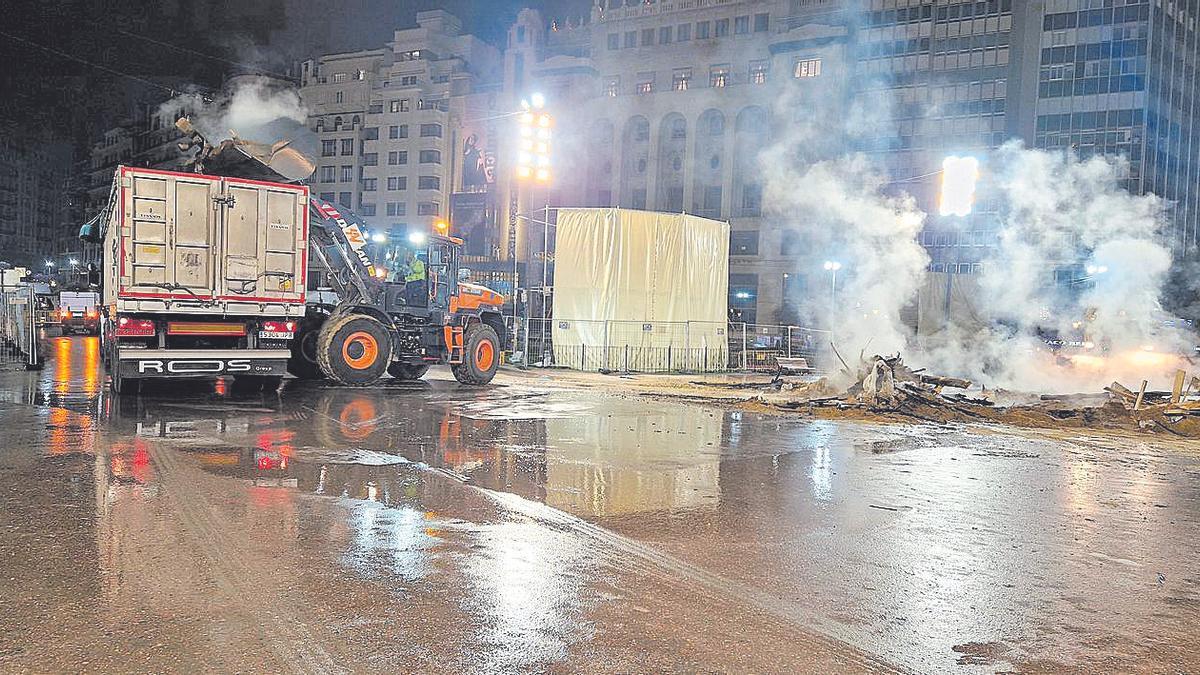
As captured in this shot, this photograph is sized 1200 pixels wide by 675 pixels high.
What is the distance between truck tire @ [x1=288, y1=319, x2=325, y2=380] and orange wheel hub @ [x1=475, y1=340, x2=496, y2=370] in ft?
10.6

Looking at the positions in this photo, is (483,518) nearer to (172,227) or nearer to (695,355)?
(172,227)

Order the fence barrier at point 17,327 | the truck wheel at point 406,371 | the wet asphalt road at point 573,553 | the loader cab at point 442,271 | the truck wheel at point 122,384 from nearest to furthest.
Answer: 1. the wet asphalt road at point 573,553
2. the truck wheel at point 122,384
3. the loader cab at point 442,271
4. the truck wheel at point 406,371
5. the fence barrier at point 17,327

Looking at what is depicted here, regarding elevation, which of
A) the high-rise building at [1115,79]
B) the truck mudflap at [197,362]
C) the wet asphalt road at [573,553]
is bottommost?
the wet asphalt road at [573,553]

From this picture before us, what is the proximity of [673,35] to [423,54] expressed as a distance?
2602cm

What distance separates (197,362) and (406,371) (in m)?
6.34

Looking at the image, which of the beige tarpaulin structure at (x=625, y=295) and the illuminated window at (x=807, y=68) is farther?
the illuminated window at (x=807, y=68)

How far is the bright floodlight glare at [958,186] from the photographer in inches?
655

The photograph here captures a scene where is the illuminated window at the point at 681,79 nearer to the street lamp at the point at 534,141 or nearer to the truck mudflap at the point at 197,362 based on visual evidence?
the street lamp at the point at 534,141

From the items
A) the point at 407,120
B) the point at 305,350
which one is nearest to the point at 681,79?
the point at 407,120

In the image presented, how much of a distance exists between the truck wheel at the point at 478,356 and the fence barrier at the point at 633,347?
513 centimetres

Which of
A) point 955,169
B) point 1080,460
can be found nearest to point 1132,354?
point 955,169

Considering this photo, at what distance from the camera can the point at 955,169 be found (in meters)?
16.9

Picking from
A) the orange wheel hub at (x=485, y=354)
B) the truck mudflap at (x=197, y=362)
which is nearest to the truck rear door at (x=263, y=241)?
the truck mudflap at (x=197, y=362)

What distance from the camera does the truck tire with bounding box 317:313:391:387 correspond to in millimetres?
15977
